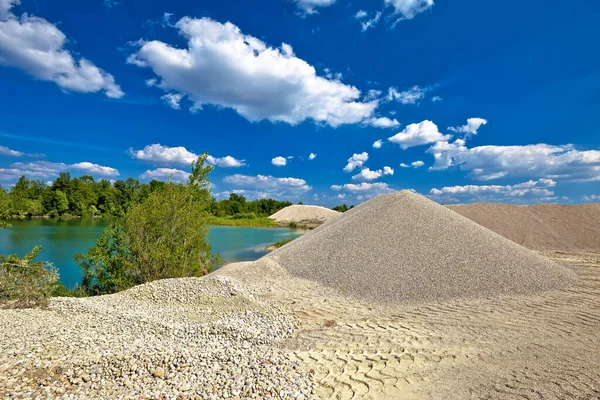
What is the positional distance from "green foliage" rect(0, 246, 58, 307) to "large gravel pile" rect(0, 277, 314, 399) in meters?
0.34

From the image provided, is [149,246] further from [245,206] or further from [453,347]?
[245,206]

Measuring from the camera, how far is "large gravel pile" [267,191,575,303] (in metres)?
8.34

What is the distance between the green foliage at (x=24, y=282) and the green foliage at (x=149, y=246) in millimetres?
2425

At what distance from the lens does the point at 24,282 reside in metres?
6.11

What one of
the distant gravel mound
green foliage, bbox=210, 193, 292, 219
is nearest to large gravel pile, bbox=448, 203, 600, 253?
the distant gravel mound

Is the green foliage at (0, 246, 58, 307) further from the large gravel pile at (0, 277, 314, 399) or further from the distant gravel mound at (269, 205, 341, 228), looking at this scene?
the distant gravel mound at (269, 205, 341, 228)

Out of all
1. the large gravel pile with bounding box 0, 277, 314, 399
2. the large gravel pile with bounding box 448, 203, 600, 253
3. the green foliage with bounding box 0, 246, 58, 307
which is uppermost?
the large gravel pile with bounding box 448, 203, 600, 253

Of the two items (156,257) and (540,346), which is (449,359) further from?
(156,257)

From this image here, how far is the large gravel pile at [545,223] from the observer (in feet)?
57.4

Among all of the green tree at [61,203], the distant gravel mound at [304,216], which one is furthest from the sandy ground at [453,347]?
the green tree at [61,203]

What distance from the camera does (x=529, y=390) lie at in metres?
3.86

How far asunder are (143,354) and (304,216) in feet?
A: 147

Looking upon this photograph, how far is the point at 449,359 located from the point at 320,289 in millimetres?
4484

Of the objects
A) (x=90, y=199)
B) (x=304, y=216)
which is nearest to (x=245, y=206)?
(x=304, y=216)
